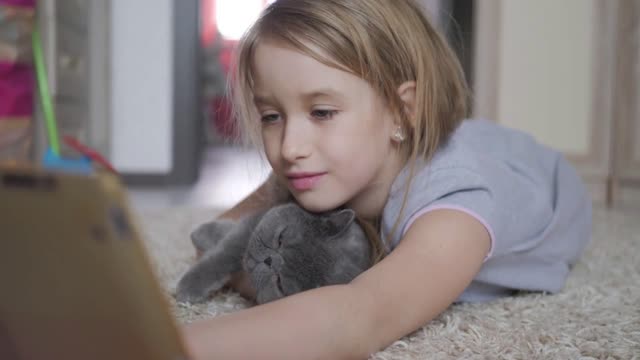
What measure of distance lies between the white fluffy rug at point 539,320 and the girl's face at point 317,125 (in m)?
0.15

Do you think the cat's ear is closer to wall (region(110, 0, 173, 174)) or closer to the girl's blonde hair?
the girl's blonde hair

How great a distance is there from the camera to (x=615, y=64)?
2170 millimetres

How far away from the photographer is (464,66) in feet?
7.27

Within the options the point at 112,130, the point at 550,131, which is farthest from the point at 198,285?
the point at 112,130

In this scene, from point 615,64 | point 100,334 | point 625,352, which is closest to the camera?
point 100,334

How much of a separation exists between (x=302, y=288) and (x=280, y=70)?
21 centimetres

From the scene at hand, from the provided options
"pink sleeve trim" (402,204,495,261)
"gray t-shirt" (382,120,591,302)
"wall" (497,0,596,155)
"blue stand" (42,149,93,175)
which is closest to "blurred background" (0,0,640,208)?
"wall" (497,0,596,155)

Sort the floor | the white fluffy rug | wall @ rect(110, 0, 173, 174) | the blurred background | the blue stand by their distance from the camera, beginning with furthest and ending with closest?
wall @ rect(110, 0, 173, 174)
the blurred background
the floor
the white fluffy rug
the blue stand

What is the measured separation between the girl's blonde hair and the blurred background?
1090 mm

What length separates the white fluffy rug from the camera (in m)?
0.53

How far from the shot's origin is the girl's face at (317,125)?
61cm

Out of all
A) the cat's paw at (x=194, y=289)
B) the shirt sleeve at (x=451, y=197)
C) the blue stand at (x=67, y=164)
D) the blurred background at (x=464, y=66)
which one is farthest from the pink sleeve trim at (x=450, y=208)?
the blurred background at (x=464, y=66)

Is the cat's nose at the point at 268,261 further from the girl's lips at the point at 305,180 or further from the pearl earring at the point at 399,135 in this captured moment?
the pearl earring at the point at 399,135

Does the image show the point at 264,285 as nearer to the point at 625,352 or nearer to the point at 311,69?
the point at 311,69
